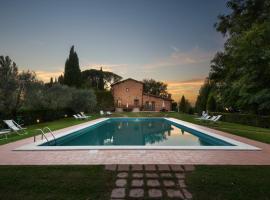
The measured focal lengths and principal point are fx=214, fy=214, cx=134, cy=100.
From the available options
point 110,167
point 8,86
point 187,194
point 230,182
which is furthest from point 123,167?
point 8,86

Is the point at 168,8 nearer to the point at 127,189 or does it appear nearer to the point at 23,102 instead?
the point at 23,102

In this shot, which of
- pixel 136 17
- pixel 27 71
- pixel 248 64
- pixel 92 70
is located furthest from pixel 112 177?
pixel 92 70

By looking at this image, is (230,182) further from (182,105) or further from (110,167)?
(182,105)

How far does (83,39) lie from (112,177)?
62.3 feet

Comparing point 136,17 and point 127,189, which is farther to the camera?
point 136,17

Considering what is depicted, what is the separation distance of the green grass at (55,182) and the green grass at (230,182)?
1717mm

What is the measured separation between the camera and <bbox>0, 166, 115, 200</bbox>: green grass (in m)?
3.78

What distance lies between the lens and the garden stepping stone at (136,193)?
376 centimetres

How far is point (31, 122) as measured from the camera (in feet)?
55.1

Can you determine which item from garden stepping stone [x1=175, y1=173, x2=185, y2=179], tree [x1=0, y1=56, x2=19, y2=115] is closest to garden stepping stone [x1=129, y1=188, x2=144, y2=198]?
garden stepping stone [x1=175, y1=173, x2=185, y2=179]

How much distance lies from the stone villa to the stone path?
36.3 m

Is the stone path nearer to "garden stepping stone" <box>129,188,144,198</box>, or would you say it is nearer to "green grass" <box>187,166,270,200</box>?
"garden stepping stone" <box>129,188,144,198</box>

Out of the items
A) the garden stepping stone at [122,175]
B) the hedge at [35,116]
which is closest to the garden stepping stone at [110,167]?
the garden stepping stone at [122,175]

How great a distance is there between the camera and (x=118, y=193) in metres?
3.85
